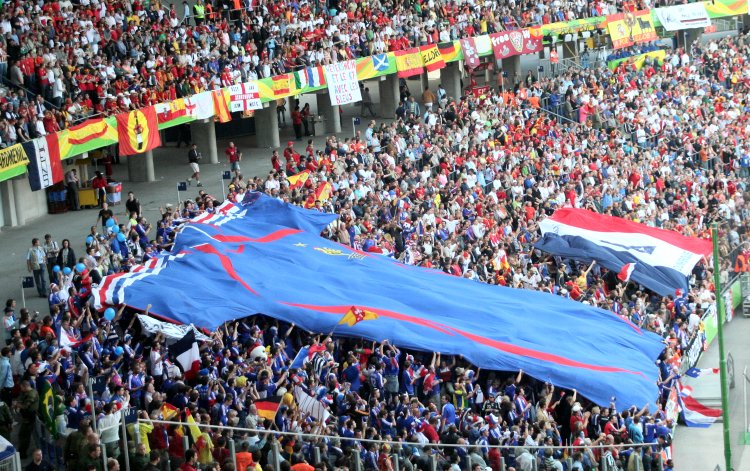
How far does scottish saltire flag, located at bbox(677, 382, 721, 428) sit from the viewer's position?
24.3m

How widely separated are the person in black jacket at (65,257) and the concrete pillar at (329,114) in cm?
1827

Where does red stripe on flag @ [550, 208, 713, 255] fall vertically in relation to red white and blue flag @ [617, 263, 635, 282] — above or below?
above

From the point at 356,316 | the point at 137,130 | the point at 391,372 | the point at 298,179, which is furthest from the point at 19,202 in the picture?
the point at 391,372

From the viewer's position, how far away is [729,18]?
57875mm

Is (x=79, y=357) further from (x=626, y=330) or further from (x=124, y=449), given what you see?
(x=626, y=330)

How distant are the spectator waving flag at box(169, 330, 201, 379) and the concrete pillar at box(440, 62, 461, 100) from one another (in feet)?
93.1

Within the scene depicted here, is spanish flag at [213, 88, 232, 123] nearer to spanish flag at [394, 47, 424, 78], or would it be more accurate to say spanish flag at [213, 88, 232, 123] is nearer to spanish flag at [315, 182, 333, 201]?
spanish flag at [315, 182, 333, 201]

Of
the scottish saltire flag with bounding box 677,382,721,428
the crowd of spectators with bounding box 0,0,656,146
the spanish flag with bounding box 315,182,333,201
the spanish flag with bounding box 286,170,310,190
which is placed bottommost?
the scottish saltire flag with bounding box 677,382,721,428

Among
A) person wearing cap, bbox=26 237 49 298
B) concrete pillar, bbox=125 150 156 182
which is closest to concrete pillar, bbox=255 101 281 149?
concrete pillar, bbox=125 150 156 182

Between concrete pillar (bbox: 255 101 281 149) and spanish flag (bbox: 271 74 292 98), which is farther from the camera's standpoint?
concrete pillar (bbox: 255 101 281 149)

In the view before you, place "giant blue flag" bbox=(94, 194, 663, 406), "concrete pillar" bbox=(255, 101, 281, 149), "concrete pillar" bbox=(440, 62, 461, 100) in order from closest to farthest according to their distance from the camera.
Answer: "giant blue flag" bbox=(94, 194, 663, 406) → "concrete pillar" bbox=(255, 101, 281, 149) → "concrete pillar" bbox=(440, 62, 461, 100)

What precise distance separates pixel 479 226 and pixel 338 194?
3.49m

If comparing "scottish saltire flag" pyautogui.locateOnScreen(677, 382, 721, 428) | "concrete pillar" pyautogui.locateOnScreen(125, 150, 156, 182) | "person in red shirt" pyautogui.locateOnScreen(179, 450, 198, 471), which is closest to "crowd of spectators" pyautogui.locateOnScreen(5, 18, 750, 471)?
"person in red shirt" pyautogui.locateOnScreen(179, 450, 198, 471)

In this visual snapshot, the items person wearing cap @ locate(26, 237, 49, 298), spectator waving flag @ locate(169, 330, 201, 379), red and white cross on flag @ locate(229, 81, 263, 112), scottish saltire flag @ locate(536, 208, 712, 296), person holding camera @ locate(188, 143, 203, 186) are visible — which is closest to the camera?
spectator waving flag @ locate(169, 330, 201, 379)
